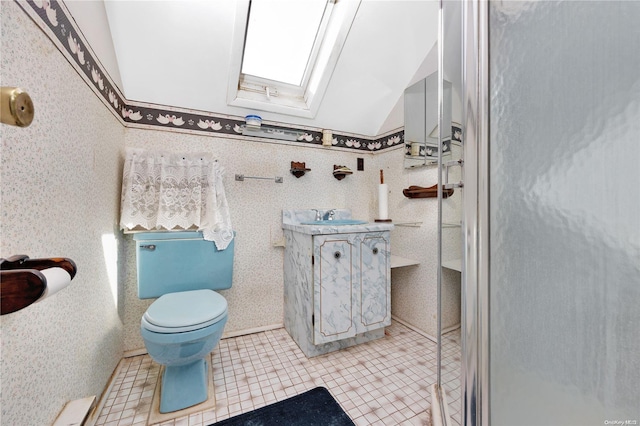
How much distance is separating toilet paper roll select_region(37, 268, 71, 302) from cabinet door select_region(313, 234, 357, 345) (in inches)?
43.2

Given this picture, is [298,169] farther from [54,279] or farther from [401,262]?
[54,279]

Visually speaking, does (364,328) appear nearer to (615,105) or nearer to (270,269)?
(270,269)

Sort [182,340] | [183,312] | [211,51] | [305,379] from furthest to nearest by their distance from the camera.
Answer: [211,51], [305,379], [183,312], [182,340]

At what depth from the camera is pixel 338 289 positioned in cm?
156

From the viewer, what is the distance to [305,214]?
2008 millimetres

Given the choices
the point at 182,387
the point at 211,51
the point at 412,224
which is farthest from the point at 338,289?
the point at 211,51

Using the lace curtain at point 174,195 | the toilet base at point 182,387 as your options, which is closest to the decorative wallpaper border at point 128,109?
the lace curtain at point 174,195

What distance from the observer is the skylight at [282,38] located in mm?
1559

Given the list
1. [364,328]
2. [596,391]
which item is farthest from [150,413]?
[596,391]

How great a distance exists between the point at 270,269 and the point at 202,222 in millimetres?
642

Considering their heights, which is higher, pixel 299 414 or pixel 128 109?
pixel 128 109

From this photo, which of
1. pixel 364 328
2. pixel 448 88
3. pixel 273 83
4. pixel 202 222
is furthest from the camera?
pixel 273 83

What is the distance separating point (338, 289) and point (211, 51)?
1.65 metres

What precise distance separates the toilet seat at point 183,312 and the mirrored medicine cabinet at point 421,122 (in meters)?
1.55
